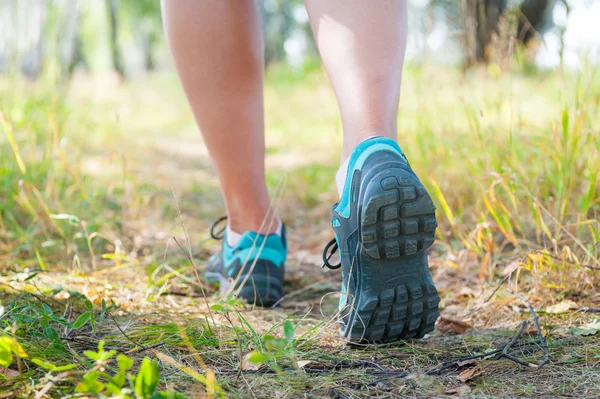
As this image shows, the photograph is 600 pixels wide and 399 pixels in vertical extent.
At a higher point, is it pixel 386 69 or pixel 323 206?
pixel 386 69

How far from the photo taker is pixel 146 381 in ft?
1.94

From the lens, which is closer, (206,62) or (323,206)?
(206,62)

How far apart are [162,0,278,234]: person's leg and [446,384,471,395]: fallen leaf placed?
0.64 meters

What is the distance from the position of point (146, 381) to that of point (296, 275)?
1009 millimetres

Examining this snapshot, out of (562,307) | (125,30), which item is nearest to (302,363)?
(562,307)

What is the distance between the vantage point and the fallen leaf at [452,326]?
109cm

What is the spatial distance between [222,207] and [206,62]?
4.54 feet

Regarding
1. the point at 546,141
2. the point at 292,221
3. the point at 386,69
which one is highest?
the point at 386,69

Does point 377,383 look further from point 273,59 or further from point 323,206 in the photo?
point 273,59

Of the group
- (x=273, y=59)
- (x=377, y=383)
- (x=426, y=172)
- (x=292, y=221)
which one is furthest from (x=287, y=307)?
(x=273, y=59)

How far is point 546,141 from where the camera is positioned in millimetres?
1599

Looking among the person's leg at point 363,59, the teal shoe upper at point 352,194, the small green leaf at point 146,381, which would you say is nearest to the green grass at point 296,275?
the small green leaf at point 146,381

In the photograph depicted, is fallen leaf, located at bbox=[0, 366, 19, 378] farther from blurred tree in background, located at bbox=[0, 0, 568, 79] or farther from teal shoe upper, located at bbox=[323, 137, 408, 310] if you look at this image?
blurred tree in background, located at bbox=[0, 0, 568, 79]

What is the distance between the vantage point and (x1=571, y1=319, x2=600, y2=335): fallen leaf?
0.95m
